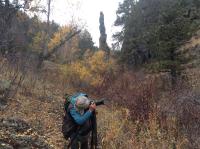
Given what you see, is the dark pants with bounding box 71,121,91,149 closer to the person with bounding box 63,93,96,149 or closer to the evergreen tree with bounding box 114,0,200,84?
the person with bounding box 63,93,96,149

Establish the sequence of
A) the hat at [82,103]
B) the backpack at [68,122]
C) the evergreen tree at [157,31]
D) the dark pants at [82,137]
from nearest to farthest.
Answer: the hat at [82,103], the backpack at [68,122], the dark pants at [82,137], the evergreen tree at [157,31]

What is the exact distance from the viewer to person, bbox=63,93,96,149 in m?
7.50

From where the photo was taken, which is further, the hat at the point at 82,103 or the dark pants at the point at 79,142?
the dark pants at the point at 79,142

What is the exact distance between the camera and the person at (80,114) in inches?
295

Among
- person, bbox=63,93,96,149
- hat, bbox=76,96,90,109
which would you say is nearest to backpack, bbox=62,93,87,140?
person, bbox=63,93,96,149

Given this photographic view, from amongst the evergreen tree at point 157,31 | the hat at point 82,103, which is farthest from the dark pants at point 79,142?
the evergreen tree at point 157,31

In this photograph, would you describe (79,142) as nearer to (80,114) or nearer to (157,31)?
(80,114)

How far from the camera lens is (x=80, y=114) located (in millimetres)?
7602

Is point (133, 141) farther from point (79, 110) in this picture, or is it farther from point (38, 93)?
point (38, 93)

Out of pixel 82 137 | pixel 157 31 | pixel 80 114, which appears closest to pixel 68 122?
pixel 80 114

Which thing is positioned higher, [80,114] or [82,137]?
[80,114]

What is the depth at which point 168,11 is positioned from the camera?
72.2 ft

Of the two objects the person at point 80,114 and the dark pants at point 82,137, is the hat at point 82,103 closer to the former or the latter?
the person at point 80,114

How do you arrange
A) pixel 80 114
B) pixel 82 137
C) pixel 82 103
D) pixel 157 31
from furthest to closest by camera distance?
pixel 157 31, pixel 82 137, pixel 80 114, pixel 82 103
